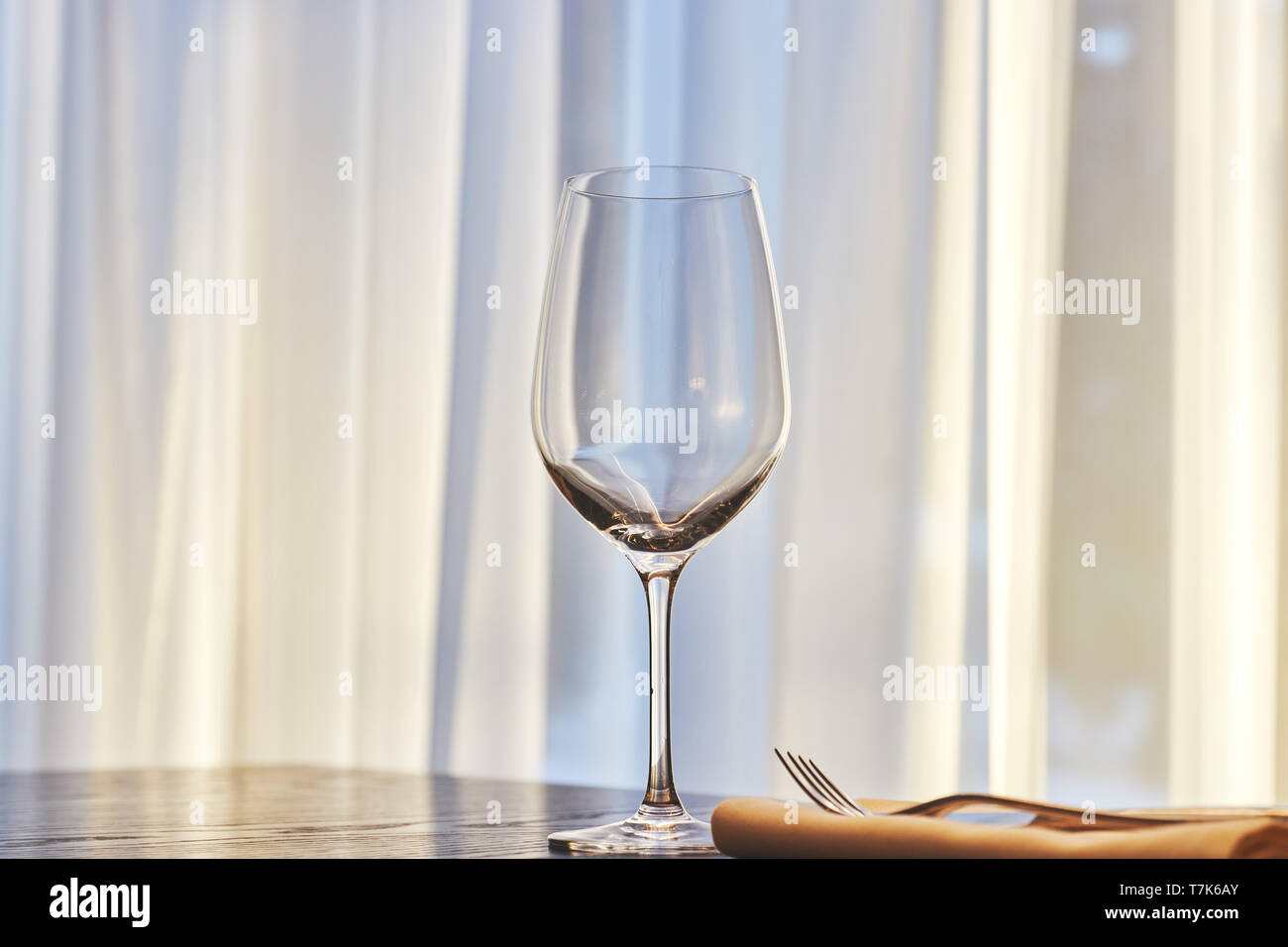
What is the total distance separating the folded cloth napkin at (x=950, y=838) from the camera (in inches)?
12.0

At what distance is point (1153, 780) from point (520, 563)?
0.72m

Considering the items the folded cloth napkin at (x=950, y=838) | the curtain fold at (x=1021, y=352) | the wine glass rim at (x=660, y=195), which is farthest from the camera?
the curtain fold at (x=1021, y=352)

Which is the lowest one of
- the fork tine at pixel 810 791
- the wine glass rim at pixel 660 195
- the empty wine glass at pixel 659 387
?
the fork tine at pixel 810 791

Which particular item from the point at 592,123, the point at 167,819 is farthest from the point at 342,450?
the point at 167,819

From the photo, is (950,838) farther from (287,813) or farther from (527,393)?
(527,393)

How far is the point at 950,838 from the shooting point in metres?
0.33

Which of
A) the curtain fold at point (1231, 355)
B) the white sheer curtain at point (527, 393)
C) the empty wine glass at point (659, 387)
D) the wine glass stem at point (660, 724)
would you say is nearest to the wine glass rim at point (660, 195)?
the empty wine glass at point (659, 387)

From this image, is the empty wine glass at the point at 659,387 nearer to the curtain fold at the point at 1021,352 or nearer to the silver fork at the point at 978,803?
the silver fork at the point at 978,803

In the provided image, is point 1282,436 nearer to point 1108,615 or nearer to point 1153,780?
point 1108,615

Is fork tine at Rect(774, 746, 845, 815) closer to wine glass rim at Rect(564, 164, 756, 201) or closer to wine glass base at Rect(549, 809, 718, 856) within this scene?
wine glass base at Rect(549, 809, 718, 856)

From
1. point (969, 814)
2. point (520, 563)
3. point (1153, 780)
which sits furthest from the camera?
point (520, 563)

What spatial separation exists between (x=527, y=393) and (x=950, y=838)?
1.10 metres

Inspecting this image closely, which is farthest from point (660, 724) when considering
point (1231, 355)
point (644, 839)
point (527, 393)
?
point (1231, 355)

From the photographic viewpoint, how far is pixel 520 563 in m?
1.41
